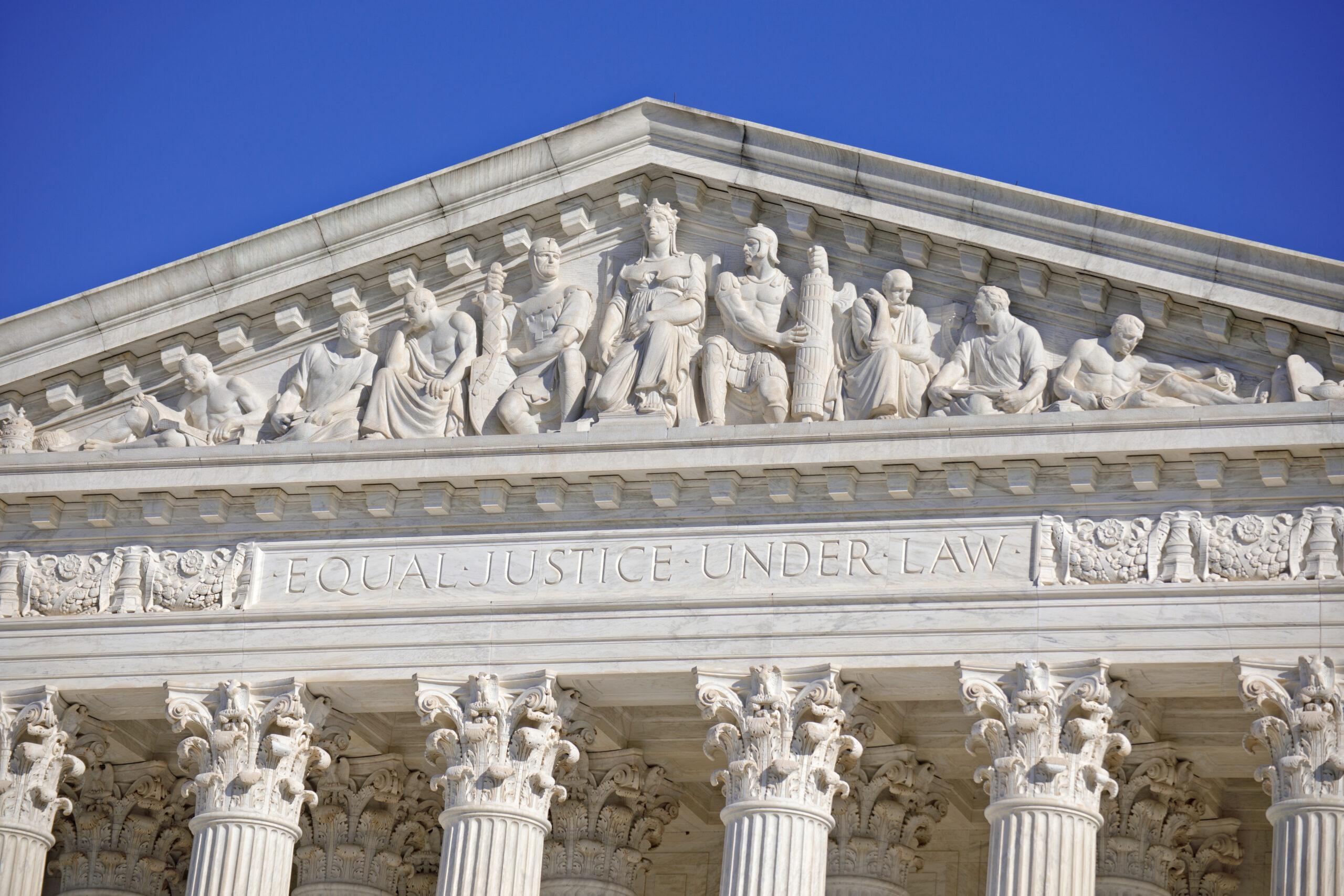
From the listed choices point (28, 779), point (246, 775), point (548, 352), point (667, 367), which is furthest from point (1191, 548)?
point (28, 779)

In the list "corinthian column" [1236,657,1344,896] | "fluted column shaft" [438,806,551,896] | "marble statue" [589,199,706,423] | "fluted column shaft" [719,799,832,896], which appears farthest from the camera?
"marble statue" [589,199,706,423]

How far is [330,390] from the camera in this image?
3039 cm

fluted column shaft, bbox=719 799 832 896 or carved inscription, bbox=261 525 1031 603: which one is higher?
carved inscription, bbox=261 525 1031 603

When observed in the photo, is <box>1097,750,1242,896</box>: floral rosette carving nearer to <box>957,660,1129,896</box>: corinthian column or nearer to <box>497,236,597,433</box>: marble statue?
<box>957,660,1129,896</box>: corinthian column

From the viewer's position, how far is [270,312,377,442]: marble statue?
30.1 metres

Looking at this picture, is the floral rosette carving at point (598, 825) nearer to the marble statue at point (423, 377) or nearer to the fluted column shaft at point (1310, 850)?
the marble statue at point (423, 377)

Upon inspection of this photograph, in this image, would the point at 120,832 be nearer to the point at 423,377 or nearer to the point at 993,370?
the point at 423,377

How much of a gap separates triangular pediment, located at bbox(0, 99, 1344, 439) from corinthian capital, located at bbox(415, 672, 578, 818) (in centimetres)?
442

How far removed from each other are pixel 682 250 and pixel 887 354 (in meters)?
3.23

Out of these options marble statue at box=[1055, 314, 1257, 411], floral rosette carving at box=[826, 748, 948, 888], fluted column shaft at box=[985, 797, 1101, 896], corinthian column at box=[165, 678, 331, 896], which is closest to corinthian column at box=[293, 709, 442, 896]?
corinthian column at box=[165, 678, 331, 896]

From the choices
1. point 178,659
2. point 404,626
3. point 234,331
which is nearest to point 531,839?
point 404,626

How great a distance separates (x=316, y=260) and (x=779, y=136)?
19.9 ft

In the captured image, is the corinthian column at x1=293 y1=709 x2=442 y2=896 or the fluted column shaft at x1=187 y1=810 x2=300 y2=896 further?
the corinthian column at x1=293 y1=709 x2=442 y2=896

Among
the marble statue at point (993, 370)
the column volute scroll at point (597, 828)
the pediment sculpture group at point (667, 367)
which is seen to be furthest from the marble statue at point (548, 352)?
the column volute scroll at point (597, 828)
